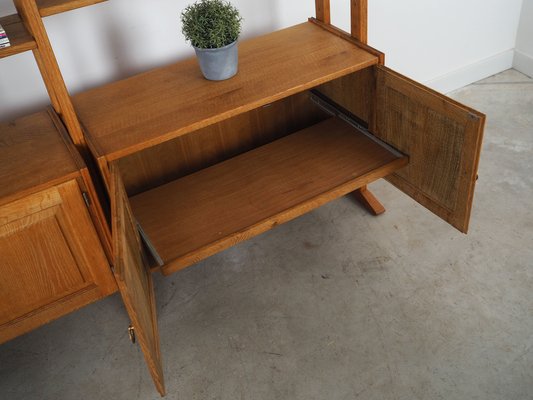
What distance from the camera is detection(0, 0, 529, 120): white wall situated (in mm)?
1842

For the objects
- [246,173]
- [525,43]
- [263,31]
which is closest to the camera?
[246,173]

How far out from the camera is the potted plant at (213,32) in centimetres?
167

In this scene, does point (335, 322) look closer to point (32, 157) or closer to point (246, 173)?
point (246, 173)

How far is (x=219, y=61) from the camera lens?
1733 mm

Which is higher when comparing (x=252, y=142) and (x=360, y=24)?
(x=360, y=24)

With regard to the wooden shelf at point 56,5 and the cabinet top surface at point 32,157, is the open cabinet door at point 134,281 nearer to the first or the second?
the cabinet top surface at point 32,157

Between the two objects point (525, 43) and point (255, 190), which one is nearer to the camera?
point (255, 190)

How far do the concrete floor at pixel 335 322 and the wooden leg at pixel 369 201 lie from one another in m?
0.03

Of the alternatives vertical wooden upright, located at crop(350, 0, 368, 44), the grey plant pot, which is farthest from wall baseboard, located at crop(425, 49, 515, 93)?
the grey plant pot

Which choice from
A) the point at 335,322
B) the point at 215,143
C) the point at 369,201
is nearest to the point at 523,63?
the point at 369,201

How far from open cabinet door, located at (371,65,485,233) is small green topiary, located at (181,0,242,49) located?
0.48 metres

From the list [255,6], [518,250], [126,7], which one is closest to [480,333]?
[518,250]

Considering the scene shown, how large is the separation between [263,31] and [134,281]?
1248 millimetres

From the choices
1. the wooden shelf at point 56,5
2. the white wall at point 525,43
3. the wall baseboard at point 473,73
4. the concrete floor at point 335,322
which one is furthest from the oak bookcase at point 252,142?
the white wall at point 525,43
